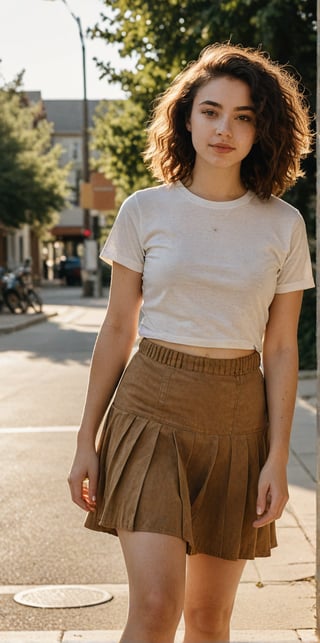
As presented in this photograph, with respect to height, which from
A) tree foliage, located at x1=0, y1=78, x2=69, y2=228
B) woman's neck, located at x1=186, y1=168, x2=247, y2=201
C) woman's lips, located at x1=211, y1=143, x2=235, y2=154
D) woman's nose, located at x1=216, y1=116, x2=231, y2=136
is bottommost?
woman's neck, located at x1=186, y1=168, x2=247, y2=201

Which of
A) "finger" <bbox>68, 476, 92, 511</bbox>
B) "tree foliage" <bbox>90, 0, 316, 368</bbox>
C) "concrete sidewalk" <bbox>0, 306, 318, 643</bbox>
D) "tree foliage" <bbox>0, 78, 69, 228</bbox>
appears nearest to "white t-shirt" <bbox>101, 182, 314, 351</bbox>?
"finger" <bbox>68, 476, 92, 511</bbox>

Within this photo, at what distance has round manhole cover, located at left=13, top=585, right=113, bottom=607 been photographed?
210 inches

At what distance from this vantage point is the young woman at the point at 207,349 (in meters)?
3.11

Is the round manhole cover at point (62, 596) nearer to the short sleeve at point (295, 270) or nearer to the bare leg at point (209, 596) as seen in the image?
the bare leg at point (209, 596)

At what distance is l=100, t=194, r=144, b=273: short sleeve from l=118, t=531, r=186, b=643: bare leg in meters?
0.73

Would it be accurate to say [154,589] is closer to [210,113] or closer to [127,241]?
[127,241]

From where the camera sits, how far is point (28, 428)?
1060 centimetres

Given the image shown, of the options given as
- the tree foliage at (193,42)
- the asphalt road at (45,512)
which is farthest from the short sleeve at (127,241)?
the tree foliage at (193,42)

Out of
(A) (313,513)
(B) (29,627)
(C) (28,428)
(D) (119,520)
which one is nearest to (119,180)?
(C) (28,428)

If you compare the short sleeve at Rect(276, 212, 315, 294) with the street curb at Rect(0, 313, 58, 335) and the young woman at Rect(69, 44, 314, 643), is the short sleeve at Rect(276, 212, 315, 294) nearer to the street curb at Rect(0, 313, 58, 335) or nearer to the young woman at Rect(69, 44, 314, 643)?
the young woman at Rect(69, 44, 314, 643)

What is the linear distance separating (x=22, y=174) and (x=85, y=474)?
133 ft

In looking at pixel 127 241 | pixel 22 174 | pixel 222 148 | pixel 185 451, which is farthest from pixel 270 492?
pixel 22 174

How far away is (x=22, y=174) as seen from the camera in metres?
43.0

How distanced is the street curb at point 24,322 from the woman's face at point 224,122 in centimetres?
2113
